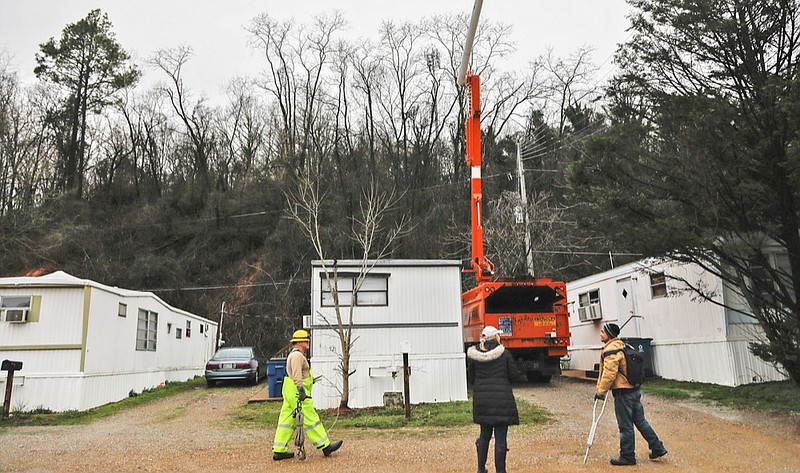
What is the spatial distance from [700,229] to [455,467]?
637 centimetres

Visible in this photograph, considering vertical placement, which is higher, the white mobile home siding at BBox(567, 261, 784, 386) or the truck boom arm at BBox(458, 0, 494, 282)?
the truck boom arm at BBox(458, 0, 494, 282)

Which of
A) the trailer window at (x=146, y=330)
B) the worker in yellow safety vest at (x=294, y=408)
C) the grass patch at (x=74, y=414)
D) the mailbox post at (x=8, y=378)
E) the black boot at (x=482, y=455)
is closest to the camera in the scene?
the black boot at (x=482, y=455)

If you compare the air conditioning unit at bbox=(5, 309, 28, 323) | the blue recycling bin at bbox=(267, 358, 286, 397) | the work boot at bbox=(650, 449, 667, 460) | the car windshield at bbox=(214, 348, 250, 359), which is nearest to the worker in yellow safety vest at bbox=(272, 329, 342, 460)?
the work boot at bbox=(650, 449, 667, 460)

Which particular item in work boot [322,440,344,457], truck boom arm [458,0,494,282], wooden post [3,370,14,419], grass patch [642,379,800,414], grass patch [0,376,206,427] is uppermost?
truck boom arm [458,0,494,282]

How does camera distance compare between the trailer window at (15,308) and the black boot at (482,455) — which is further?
the trailer window at (15,308)

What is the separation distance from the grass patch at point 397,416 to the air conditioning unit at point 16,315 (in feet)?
17.3

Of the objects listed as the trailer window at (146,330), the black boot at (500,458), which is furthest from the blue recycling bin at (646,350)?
the trailer window at (146,330)

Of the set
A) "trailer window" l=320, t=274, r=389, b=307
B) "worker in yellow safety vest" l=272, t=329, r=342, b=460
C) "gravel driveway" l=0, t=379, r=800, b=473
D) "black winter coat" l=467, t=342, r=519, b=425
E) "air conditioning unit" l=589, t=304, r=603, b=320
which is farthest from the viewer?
"air conditioning unit" l=589, t=304, r=603, b=320

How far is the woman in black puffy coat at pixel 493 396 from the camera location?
6.24 m

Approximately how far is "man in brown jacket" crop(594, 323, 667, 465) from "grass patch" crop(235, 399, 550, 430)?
3107 millimetres

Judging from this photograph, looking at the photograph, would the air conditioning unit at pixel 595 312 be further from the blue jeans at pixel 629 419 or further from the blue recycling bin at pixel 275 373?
the blue jeans at pixel 629 419

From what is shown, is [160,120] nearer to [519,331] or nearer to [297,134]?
[297,134]

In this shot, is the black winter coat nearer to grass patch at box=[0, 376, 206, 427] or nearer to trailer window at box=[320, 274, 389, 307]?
trailer window at box=[320, 274, 389, 307]

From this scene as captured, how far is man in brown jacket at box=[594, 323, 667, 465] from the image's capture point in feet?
23.2
